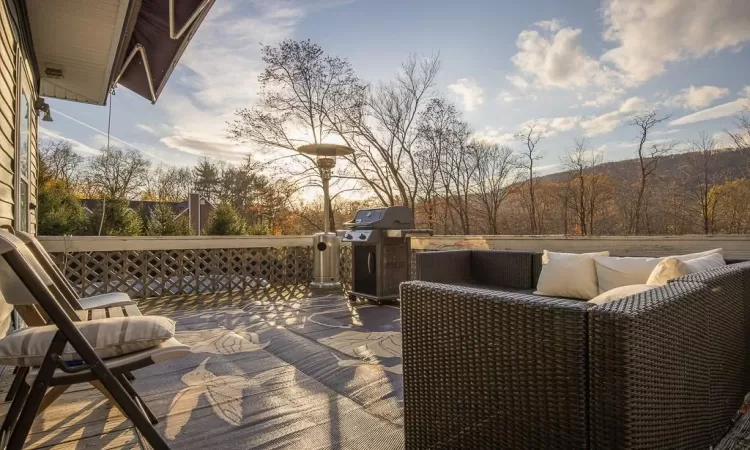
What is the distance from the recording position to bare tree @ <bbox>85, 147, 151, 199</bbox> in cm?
1146

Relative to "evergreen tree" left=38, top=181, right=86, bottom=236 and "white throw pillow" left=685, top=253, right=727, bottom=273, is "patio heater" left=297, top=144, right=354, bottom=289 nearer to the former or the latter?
"white throw pillow" left=685, top=253, right=727, bottom=273

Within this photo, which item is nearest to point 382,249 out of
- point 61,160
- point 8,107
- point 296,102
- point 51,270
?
point 51,270

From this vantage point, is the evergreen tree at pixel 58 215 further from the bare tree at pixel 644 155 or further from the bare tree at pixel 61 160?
the bare tree at pixel 644 155

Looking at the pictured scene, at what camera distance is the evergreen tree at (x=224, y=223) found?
7.07 m

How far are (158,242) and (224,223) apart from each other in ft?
5.85

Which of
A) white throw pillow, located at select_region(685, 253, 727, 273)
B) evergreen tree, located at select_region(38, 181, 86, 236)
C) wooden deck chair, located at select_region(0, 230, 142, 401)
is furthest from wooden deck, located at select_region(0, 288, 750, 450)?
evergreen tree, located at select_region(38, 181, 86, 236)

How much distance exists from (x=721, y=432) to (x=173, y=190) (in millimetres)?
14638

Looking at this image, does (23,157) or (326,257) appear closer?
(23,157)

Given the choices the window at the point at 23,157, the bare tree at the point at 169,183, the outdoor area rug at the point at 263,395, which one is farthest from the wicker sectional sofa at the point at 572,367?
the bare tree at the point at 169,183

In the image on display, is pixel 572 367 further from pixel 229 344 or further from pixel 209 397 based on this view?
pixel 229 344

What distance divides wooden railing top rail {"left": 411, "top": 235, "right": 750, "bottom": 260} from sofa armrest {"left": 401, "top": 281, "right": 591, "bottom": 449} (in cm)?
253

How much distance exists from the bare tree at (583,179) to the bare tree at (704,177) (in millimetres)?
1089

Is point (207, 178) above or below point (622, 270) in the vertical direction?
above

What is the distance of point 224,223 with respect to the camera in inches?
279
